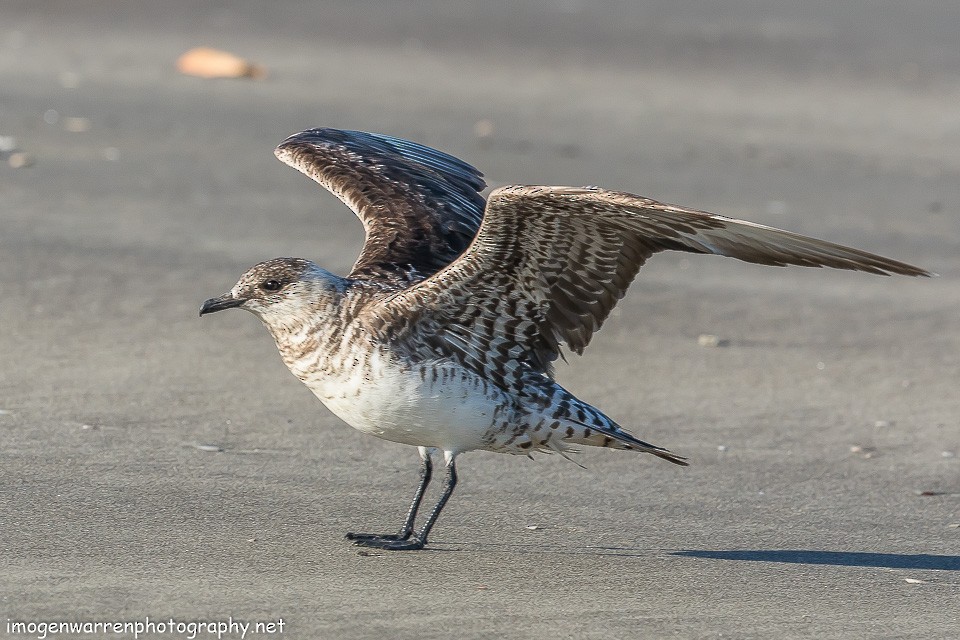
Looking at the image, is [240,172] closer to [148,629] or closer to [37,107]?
[37,107]

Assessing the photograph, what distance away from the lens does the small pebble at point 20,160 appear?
9.91m

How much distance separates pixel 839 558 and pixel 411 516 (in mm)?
1478

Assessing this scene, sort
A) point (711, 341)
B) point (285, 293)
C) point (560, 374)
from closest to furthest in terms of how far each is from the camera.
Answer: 1. point (285, 293)
2. point (560, 374)
3. point (711, 341)

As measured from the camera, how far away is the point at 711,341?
7.69 meters

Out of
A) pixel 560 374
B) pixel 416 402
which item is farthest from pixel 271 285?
pixel 560 374

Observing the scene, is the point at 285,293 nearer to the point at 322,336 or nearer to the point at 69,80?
the point at 322,336

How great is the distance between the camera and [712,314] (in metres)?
8.12

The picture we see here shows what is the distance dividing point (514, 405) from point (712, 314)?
313cm

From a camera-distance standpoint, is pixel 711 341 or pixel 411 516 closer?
pixel 411 516

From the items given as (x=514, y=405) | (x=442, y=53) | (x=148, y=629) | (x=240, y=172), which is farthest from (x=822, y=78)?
(x=148, y=629)

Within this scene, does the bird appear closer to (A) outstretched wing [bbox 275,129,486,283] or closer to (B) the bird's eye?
(B) the bird's eye

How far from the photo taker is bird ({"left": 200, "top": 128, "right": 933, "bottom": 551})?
489 centimetres

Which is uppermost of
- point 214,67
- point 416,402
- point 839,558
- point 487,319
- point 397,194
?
point 397,194

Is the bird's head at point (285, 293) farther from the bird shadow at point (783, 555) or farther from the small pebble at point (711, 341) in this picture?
the small pebble at point (711, 341)
